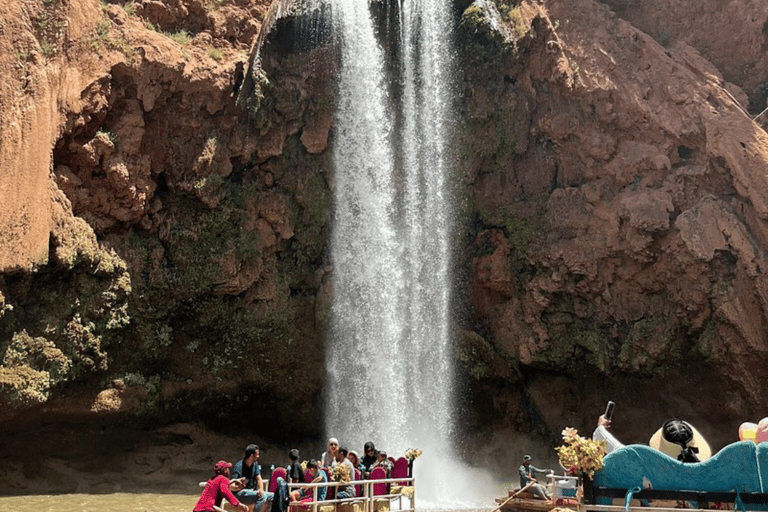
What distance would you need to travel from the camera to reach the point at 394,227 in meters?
22.3

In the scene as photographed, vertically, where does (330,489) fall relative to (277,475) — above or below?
Result: below

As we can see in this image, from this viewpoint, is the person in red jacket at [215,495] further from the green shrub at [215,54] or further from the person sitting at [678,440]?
the green shrub at [215,54]

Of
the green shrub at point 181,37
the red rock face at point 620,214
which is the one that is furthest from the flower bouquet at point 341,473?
the green shrub at point 181,37

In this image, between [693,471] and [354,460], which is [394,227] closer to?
[354,460]

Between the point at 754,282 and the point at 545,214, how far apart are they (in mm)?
6357

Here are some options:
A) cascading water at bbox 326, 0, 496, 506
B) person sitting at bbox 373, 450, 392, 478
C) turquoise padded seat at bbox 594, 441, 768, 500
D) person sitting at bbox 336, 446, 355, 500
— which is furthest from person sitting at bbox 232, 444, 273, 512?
cascading water at bbox 326, 0, 496, 506

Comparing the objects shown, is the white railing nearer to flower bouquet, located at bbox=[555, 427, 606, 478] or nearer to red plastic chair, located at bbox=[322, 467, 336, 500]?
red plastic chair, located at bbox=[322, 467, 336, 500]

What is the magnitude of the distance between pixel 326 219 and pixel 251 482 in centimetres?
1408

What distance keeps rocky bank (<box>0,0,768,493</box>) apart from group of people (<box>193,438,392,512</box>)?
9406 millimetres

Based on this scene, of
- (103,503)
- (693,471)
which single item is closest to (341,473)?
(693,471)

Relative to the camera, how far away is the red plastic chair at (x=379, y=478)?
10.9m

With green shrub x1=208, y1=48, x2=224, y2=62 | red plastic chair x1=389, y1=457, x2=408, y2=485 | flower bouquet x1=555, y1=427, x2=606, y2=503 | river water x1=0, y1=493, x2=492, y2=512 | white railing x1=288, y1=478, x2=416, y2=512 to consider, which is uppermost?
green shrub x1=208, y1=48, x2=224, y2=62

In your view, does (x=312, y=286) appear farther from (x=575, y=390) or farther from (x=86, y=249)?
(x=575, y=390)

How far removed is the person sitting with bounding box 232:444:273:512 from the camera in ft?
28.1
